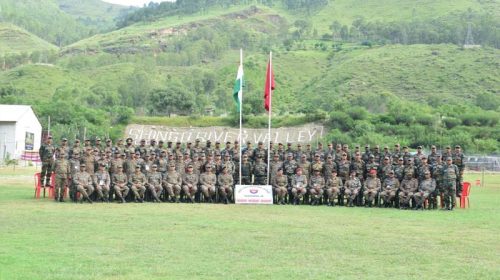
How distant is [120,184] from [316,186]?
213 inches

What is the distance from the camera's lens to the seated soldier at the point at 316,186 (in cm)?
2038

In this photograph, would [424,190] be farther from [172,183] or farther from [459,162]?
[172,183]

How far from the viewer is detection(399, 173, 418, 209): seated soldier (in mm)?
19859

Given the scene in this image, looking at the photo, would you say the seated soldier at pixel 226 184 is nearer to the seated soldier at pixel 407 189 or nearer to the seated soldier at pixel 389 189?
the seated soldier at pixel 389 189

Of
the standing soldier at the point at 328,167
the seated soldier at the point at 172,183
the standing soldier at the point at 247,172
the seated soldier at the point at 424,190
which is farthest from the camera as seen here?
the standing soldier at the point at 247,172

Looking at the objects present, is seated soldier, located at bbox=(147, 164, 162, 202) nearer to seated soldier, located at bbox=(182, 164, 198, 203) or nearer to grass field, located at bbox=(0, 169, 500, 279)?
seated soldier, located at bbox=(182, 164, 198, 203)

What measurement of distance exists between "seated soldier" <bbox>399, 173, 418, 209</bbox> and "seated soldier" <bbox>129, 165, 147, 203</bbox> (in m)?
7.02

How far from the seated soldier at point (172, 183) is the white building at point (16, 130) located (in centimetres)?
2893

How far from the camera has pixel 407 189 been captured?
2000cm

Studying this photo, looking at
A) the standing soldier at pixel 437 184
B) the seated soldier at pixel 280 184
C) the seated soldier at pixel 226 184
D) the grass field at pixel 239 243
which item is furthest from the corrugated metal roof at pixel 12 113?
the standing soldier at pixel 437 184

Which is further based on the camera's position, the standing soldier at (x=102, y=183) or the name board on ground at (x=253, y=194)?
the name board on ground at (x=253, y=194)

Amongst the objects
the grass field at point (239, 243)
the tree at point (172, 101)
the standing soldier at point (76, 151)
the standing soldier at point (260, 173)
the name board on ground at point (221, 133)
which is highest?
the tree at point (172, 101)

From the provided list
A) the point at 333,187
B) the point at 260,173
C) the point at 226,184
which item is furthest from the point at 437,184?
the point at 226,184

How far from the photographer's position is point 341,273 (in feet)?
30.7
